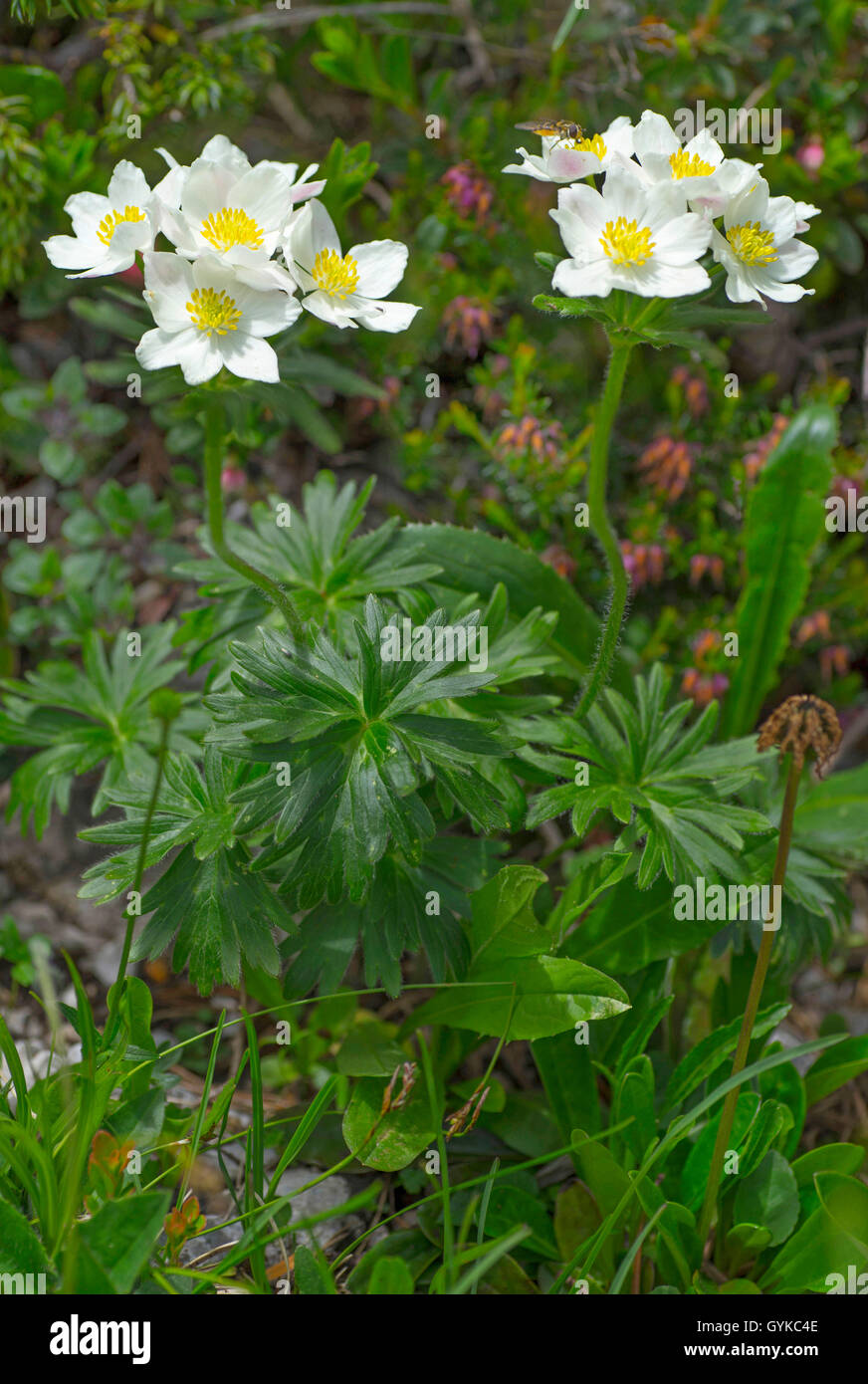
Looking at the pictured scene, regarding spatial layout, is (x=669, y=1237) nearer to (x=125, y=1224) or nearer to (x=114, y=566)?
(x=125, y=1224)

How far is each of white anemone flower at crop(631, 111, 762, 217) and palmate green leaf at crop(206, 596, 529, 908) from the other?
792mm

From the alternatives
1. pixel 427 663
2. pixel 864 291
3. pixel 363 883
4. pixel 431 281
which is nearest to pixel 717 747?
pixel 427 663

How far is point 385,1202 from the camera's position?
2031mm

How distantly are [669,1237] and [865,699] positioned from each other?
1.76 metres

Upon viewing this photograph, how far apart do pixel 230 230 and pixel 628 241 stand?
615 mm

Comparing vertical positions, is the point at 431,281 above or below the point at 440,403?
above

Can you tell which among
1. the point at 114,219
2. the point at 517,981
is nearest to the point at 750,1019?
the point at 517,981

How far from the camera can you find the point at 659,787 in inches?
77.6

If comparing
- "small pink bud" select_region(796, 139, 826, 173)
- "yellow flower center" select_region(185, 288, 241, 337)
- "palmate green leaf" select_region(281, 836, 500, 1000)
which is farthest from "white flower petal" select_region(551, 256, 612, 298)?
"small pink bud" select_region(796, 139, 826, 173)

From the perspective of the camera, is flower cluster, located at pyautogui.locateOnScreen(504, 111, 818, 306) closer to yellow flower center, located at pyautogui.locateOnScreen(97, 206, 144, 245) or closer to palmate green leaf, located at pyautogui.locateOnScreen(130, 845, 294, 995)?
yellow flower center, located at pyautogui.locateOnScreen(97, 206, 144, 245)

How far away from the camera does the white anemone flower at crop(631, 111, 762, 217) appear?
1630mm

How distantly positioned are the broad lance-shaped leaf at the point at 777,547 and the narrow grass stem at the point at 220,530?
1.17m

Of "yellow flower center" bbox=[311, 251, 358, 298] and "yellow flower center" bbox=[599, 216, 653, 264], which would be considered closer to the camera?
"yellow flower center" bbox=[599, 216, 653, 264]

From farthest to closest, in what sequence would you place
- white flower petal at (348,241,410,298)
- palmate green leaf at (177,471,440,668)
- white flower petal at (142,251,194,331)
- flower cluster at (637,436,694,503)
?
1. flower cluster at (637,436,694,503)
2. palmate green leaf at (177,471,440,668)
3. white flower petal at (348,241,410,298)
4. white flower petal at (142,251,194,331)
